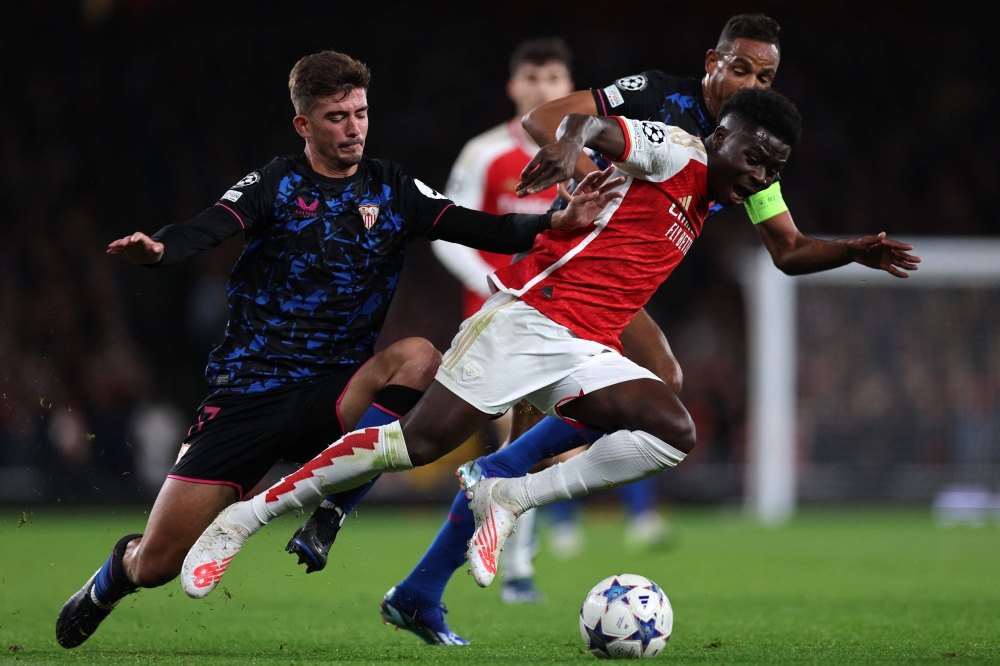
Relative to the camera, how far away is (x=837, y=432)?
13828 millimetres

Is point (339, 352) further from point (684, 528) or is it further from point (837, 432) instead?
point (837, 432)

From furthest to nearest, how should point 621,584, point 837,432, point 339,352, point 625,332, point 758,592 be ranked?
point 837,432
point 758,592
point 625,332
point 339,352
point 621,584

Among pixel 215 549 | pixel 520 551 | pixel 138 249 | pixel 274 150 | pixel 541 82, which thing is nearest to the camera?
pixel 138 249

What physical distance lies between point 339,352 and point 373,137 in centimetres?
1106

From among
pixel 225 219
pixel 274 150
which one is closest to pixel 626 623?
pixel 225 219

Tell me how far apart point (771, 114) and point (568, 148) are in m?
0.79

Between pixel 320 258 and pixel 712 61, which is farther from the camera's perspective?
pixel 712 61

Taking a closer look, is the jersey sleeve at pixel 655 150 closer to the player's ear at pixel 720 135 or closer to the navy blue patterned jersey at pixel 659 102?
the player's ear at pixel 720 135

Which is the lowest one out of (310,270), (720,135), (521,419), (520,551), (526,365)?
(520,551)

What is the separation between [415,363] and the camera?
4.57 m

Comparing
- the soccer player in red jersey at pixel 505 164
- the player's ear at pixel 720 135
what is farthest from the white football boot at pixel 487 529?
the soccer player in red jersey at pixel 505 164

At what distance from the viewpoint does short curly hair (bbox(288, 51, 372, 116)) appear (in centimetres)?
450

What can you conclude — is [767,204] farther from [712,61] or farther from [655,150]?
[655,150]

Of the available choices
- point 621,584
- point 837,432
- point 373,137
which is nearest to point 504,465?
point 621,584
